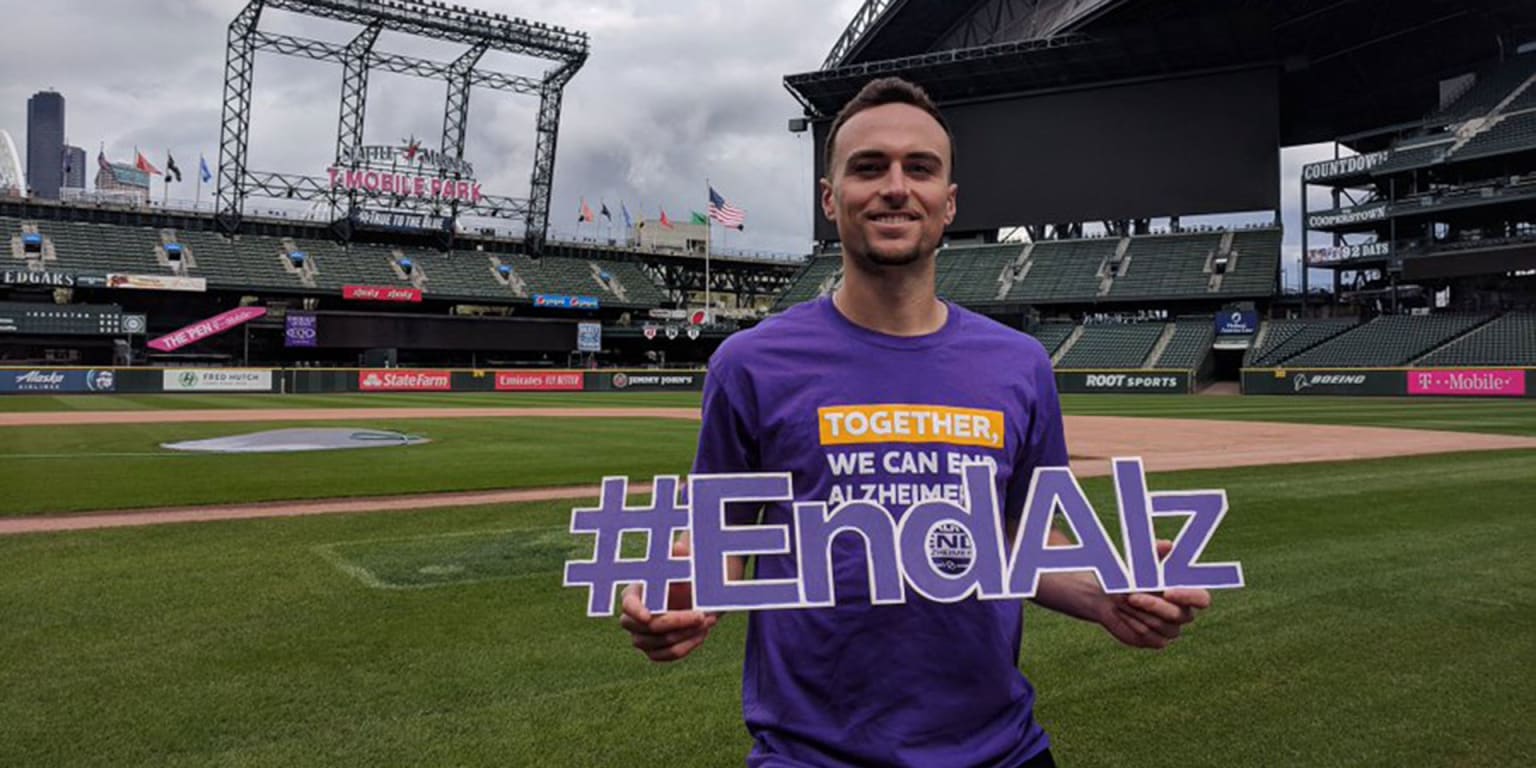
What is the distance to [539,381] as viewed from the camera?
151 feet

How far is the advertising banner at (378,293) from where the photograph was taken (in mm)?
52000

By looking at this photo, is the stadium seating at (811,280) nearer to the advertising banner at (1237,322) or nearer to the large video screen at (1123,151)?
the large video screen at (1123,151)

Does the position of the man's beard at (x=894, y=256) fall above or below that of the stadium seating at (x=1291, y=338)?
below

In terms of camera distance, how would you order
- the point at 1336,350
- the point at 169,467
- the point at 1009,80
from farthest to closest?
the point at 1009,80, the point at 1336,350, the point at 169,467

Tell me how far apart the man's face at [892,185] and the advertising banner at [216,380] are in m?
42.4

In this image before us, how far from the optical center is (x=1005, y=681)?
191 cm

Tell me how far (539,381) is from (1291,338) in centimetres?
3645

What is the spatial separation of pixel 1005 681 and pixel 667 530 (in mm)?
764

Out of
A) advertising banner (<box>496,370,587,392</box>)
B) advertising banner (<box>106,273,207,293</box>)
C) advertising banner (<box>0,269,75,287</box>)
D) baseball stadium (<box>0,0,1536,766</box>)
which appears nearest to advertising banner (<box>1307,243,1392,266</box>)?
baseball stadium (<box>0,0,1536,766</box>)

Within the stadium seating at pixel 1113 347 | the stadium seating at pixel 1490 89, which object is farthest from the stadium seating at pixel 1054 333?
the stadium seating at pixel 1490 89

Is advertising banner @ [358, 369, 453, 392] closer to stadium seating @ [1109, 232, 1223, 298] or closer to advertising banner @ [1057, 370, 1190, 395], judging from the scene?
advertising banner @ [1057, 370, 1190, 395]

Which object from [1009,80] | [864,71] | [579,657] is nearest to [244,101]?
[864,71]

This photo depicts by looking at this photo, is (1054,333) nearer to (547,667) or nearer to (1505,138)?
(1505,138)

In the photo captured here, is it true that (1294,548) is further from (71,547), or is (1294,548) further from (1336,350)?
(1336,350)
